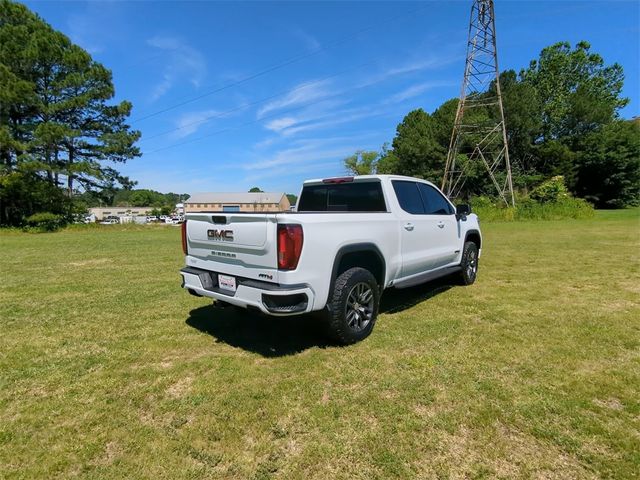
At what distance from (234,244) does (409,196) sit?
253 centimetres

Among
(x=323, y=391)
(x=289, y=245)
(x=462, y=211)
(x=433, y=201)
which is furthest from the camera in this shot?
(x=462, y=211)

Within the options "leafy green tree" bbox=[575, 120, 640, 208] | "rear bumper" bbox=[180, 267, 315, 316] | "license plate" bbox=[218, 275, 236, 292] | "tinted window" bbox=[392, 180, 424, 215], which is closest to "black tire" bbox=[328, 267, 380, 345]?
"rear bumper" bbox=[180, 267, 315, 316]

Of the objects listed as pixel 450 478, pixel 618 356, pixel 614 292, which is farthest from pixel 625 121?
pixel 450 478

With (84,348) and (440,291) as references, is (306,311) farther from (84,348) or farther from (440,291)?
(440,291)

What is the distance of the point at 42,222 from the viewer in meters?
23.4

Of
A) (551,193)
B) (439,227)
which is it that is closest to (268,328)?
(439,227)

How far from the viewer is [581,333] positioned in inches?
158

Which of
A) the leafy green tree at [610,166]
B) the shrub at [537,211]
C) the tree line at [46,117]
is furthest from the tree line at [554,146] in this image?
the tree line at [46,117]

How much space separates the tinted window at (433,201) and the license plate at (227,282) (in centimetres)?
298

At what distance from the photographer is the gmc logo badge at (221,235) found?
3.71 metres

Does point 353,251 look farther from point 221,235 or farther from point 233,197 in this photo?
point 233,197

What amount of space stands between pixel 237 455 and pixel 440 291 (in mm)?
4659

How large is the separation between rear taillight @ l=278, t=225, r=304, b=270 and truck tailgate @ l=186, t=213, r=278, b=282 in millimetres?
60

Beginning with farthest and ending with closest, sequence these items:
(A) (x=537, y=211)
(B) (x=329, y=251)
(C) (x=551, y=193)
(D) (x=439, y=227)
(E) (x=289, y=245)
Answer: (C) (x=551, y=193), (A) (x=537, y=211), (D) (x=439, y=227), (B) (x=329, y=251), (E) (x=289, y=245)
